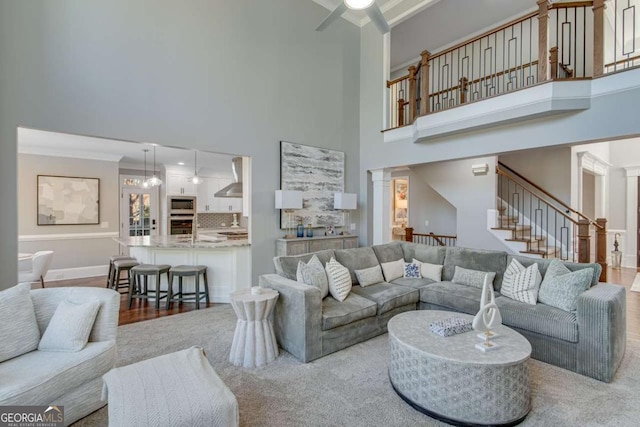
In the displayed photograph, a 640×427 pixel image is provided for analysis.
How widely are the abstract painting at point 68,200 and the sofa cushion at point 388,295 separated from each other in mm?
6159

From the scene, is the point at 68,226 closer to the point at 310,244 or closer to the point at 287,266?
the point at 310,244

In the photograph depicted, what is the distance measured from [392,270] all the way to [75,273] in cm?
649

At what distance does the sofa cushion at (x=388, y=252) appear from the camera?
4.50m

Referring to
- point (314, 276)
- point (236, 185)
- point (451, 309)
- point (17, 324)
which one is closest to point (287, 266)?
point (314, 276)

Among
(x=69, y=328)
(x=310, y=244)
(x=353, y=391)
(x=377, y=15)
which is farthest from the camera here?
(x=310, y=244)

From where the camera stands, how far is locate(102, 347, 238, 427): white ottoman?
1.48 meters

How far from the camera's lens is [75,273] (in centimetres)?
648

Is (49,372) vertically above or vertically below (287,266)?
below

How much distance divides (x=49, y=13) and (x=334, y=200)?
14.6 feet

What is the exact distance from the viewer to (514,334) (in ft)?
8.01

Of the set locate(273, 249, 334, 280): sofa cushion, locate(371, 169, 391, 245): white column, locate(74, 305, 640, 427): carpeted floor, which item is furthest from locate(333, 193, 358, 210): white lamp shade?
locate(74, 305, 640, 427): carpeted floor

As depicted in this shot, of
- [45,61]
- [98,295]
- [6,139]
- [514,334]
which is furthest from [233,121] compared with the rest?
[514,334]

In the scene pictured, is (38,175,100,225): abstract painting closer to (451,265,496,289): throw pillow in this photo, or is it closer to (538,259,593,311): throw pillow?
(451,265,496,289): throw pillow

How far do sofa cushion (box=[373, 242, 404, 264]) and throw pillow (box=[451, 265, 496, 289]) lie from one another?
860 millimetres
